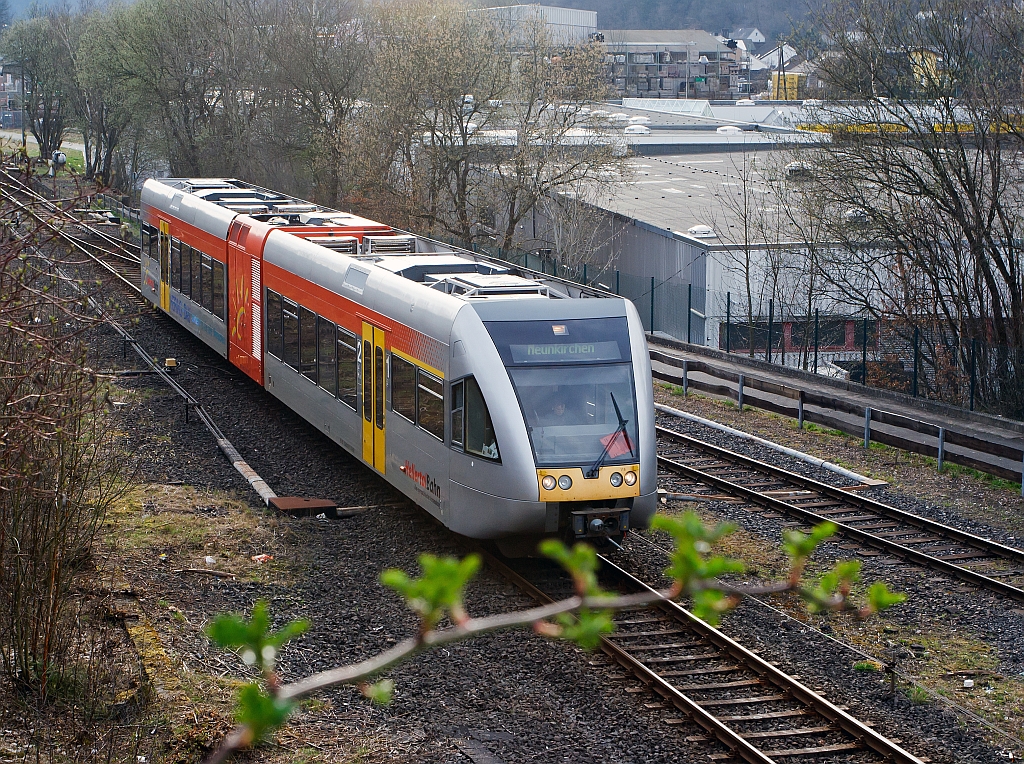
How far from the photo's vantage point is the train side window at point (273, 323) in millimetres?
18484

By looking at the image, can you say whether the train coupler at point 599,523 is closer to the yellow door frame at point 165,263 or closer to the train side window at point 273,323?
the train side window at point 273,323

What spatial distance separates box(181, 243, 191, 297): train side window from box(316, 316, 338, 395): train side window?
8.74 metres

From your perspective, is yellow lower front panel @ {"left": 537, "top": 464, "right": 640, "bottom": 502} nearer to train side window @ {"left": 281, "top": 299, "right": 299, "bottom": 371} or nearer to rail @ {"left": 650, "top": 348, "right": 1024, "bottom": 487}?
train side window @ {"left": 281, "top": 299, "right": 299, "bottom": 371}

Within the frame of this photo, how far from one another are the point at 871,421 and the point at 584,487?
11.1 meters

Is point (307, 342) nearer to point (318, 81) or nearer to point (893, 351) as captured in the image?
point (893, 351)

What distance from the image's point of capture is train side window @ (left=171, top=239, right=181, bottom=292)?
82.5 feet

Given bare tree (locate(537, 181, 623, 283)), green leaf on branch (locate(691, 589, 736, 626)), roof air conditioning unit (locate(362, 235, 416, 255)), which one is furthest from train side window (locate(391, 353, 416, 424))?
bare tree (locate(537, 181, 623, 283))

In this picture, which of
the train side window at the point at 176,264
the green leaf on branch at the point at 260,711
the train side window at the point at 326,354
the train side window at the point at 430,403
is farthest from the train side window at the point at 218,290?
the green leaf on branch at the point at 260,711

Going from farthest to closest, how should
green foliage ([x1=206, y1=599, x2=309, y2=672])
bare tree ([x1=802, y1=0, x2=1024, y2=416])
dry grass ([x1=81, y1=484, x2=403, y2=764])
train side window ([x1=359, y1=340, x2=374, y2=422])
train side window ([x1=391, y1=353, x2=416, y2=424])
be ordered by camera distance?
bare tree ([x1=802, y1=0, x2=1024, y2=416]) → train side window ([x1=359, y1=340, x2=374, y2=422]) → train side window ([x1=391, y1=353, x2=416, y2=424]) → dry grass ([x1=81, y1=484, x2=403, y2=764]) → green foliage ([x1=206, y1=599, x2=309, y2=672])

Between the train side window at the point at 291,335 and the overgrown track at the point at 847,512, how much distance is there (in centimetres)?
555

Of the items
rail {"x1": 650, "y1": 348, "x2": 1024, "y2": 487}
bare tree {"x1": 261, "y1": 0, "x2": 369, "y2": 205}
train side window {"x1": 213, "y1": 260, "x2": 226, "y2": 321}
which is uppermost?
bare tree {"x1": 261, "y1": 0, "x2": 369, "y2": 205}

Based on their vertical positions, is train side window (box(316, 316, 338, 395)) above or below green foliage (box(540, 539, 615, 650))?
below

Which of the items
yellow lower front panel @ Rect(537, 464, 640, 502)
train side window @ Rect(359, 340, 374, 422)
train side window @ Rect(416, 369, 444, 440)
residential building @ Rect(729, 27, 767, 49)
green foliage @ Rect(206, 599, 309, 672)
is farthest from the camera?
residential building @ Rect(729, 27, 767, 49)

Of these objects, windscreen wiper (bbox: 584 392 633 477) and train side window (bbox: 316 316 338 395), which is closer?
windscreen wiper (bbox: 584 392 633 477)
